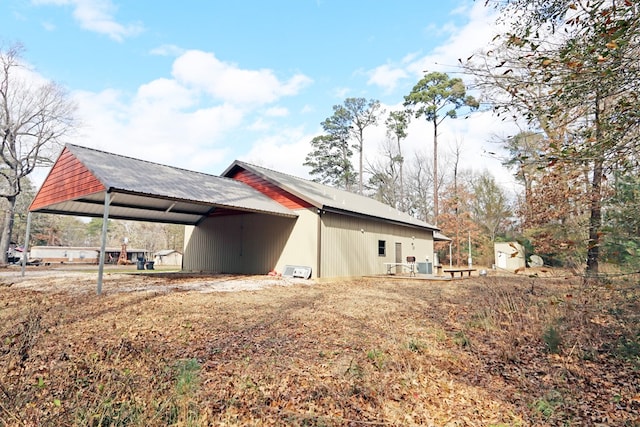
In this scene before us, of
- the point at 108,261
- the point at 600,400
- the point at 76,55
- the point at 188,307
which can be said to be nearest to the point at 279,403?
the point at 600,400

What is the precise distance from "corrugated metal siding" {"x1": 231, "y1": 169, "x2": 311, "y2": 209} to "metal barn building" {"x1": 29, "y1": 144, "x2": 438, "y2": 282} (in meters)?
0.04

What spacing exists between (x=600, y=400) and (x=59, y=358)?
574 cm

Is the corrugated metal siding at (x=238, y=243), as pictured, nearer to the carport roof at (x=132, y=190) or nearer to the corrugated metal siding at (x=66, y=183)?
the carport roof at (x=132, y=190)

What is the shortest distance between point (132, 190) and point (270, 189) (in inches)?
281

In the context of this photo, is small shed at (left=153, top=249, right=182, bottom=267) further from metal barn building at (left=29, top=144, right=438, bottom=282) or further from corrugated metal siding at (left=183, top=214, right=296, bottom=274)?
metal barn building at (left=29, top=144, right=438, bottom=282)

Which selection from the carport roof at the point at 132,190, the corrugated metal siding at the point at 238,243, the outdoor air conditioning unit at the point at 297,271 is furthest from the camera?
the corrugated metal siding at the point at 238,243

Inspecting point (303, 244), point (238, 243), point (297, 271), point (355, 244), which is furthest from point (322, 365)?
point (238, 243)

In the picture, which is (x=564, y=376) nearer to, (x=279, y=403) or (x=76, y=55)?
(x=279, y=403)

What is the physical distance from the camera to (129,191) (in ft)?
28.4

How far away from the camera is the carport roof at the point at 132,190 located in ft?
31.0

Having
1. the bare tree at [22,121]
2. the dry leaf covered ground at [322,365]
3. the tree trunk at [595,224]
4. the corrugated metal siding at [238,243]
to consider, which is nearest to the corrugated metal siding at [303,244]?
the corrugated metal siding at [238,243]

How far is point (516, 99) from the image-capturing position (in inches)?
143

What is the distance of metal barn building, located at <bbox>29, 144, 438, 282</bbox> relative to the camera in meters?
10.4

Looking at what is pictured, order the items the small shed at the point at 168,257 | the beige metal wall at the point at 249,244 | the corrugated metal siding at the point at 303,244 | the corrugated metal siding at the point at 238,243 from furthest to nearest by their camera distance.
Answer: the small shed at the point at 168,257 → the corrugated metal siding at the point at 238,243 → the beige metal wall at the point at 249,244 → the corrugated metal siding at the point at 303,244
